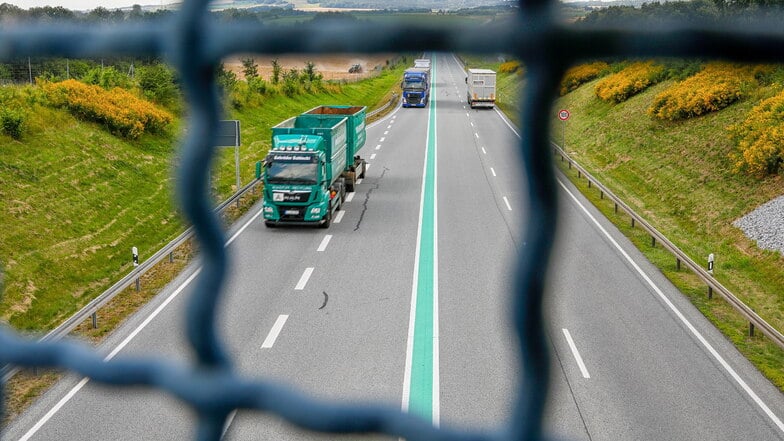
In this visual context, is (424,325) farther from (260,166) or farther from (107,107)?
(107,107)

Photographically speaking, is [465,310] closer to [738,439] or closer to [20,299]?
[738,439]

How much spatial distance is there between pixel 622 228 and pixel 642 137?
6543 mm

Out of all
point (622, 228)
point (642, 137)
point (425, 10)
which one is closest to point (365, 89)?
point (642, 137)

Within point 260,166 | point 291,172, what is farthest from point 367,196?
point 260,166

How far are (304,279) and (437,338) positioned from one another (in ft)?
14.8

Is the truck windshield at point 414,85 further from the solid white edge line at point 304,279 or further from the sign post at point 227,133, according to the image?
the sign post at point 227,133

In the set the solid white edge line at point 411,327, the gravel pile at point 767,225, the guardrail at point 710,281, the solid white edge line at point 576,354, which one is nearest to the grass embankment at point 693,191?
the gravel pile at point 767,225

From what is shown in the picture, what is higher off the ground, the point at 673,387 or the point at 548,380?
the point at 548,380

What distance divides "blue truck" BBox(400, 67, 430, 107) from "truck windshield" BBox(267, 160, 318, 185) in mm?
32288

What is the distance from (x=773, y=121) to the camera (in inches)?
861

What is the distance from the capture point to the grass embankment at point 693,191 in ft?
53.4

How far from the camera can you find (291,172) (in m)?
21.0

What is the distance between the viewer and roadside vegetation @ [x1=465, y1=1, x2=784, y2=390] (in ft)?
56.2

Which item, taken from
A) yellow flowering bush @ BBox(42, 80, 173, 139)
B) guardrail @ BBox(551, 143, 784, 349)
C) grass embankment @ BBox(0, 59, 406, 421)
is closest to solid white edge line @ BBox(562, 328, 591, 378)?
guardrail @ BBox(551, 143, 784, 349)
